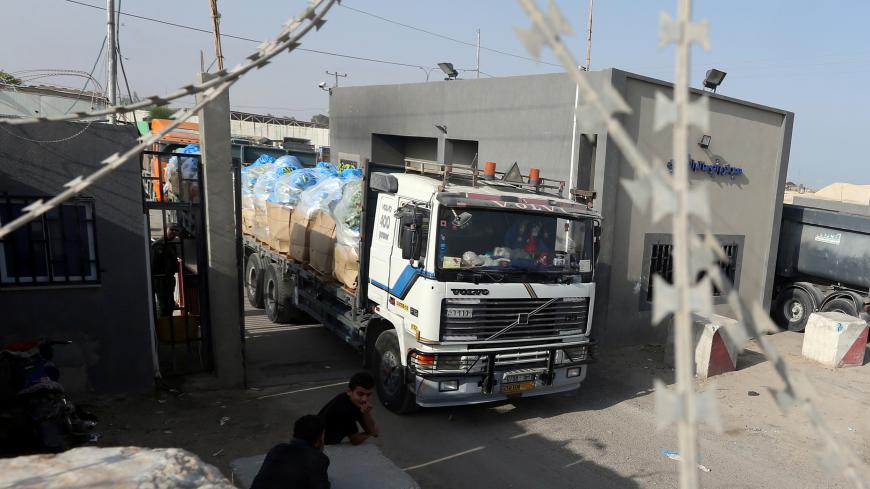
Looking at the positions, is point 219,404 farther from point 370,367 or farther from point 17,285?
point 17,285

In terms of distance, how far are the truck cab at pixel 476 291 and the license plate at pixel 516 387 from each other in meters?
0.01

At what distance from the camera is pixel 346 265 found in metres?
7.55

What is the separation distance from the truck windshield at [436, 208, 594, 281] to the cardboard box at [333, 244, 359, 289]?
6.18 feet

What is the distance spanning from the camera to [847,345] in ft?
30.3

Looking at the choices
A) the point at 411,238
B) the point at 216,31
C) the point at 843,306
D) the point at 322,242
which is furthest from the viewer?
the point at 216,31

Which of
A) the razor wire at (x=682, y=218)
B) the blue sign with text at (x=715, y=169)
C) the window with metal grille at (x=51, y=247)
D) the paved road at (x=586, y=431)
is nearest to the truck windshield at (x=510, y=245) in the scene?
the paved road at (x=586, y=431)

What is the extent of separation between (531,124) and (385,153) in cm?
673

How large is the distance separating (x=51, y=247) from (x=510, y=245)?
194 inches

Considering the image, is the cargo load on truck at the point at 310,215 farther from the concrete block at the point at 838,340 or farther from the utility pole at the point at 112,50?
the concrete block at the point at 838,340

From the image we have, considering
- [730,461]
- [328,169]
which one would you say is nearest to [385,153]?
[328,169]

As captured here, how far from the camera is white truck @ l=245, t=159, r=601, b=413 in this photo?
5898 millimetres

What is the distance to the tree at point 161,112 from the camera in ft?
7.31

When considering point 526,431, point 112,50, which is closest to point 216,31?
point 112,50

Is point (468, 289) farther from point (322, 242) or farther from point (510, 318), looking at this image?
point (322, 242)
